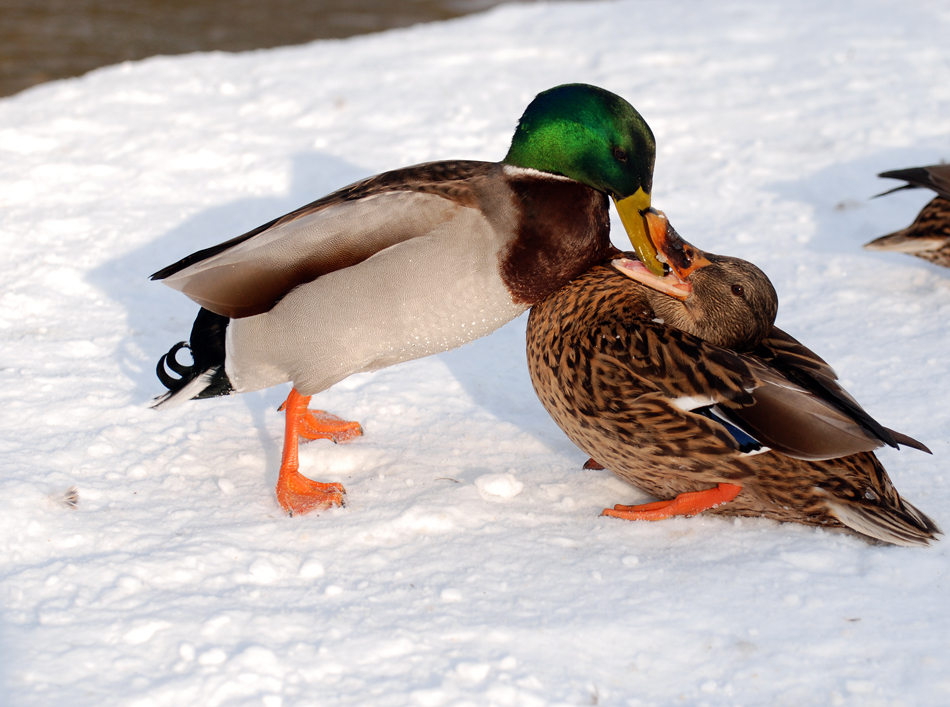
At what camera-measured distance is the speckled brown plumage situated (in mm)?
2557

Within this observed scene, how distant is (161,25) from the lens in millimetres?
9398

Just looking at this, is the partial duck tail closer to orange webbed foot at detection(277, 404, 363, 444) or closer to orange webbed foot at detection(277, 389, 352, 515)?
orange webbed foot at detection(277, 389, 352, 515)

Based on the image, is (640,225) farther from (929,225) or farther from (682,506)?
(929,225)

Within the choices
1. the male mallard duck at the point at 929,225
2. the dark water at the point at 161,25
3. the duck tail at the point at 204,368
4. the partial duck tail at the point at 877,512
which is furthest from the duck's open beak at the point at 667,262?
the dark water at the point at 161,25

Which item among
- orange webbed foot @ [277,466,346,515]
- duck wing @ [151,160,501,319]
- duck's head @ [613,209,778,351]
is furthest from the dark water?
duck's head @ [613,209,778,351]

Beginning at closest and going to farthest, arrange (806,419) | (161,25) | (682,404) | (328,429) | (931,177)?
(806,419) < (682,404) < (328,429) < (931,177) < (161,25)

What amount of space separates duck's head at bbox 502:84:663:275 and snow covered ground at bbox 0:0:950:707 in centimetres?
91

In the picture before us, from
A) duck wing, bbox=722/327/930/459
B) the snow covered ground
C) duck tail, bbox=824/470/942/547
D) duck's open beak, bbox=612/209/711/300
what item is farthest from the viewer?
duck's open beak, bbox=612/209/711/300

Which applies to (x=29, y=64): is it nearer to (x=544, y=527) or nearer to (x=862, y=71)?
(x=862, y=71)

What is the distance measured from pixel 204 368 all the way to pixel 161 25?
7.60 m

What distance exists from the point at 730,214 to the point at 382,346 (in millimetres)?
2671

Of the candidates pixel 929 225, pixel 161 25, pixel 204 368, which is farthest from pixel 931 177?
pixel 161 25

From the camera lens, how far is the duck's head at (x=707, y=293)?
2.69m

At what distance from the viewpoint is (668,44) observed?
23.2 feet
